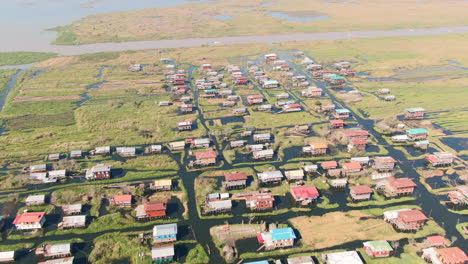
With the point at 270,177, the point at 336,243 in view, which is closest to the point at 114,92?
the point at 270,177

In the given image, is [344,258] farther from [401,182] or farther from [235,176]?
[235,176]

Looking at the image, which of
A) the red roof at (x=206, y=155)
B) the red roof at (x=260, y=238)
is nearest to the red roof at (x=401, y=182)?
the red roof at (x=260, y=238)

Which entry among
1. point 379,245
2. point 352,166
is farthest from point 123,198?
point 352,166

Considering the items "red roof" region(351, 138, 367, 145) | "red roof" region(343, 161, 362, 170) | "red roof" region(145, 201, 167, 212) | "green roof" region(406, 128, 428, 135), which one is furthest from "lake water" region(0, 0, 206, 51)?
"green roof" region(406, 128, 428, 135)

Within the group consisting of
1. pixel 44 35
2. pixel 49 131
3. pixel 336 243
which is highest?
pixel 44 35

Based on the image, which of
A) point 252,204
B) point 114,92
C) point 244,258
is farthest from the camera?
point 114,92

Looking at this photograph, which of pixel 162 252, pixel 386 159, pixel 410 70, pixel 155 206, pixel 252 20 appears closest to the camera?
pixel 162 252

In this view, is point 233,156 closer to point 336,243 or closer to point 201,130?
point 201,130
